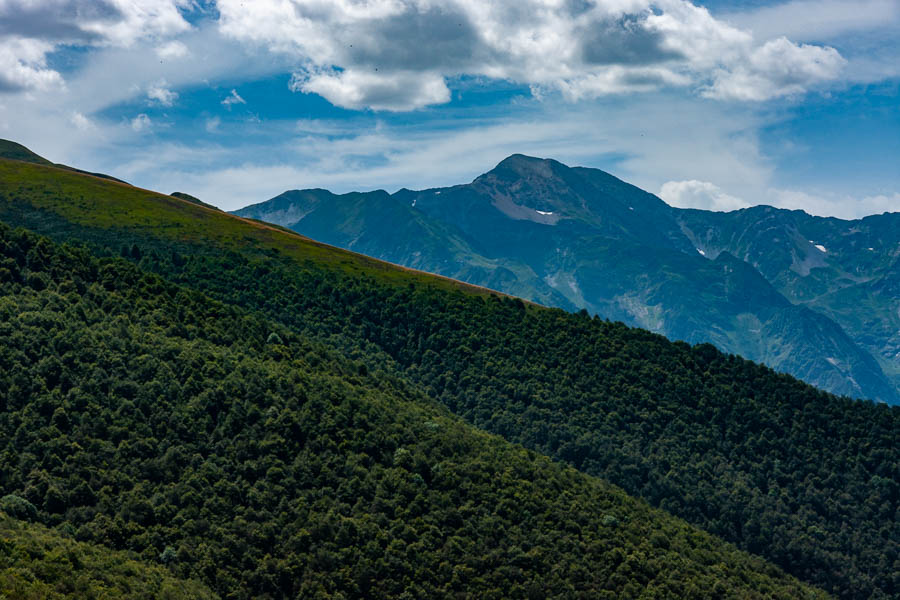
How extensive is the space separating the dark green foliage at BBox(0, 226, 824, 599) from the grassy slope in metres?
5.94

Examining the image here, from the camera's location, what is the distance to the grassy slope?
250 ft

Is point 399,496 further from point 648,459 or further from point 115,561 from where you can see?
point 648,459

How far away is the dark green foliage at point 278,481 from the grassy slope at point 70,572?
594 cm

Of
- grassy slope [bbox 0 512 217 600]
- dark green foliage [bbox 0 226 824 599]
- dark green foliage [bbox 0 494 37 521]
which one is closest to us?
grassy slope [bbox 0 512 217 600]

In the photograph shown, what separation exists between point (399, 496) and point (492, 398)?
75.5 m

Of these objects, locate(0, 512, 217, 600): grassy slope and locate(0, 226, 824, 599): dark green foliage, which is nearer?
locate(0, 512, 217, 600): grassy slope

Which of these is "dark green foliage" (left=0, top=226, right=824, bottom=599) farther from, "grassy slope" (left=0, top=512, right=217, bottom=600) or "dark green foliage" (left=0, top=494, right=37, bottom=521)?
"grassy slope" (left=0, top=512, right=217, bottom=600)

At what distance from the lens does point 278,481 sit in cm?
12031

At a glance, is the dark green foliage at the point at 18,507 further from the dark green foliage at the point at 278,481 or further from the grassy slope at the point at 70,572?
the grassy slope at the point at 70,572

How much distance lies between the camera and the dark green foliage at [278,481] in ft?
347

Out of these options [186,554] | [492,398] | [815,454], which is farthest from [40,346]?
[815,454]

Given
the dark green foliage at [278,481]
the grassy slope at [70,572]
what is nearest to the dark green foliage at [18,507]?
the dark green foliage at [278,481]

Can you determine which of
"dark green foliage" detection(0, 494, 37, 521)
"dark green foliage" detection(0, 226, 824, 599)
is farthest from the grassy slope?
"dark green foliage" detection(0, 226, 824, 599)

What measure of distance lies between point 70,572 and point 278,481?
39.4 metres
